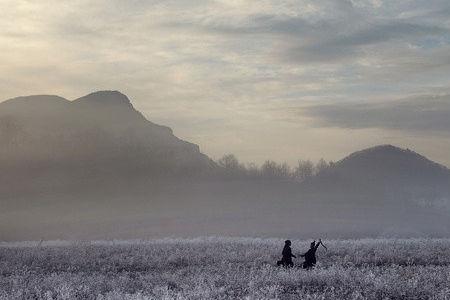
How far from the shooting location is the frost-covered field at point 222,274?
14898 millimetres

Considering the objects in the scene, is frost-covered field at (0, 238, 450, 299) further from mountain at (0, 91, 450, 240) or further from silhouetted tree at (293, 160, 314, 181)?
silhouetted tree at (293, 160, 314, 181)

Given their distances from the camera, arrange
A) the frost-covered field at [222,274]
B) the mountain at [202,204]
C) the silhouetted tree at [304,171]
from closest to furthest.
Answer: the frost-covered field at [222,274]
the mountain at [202,204]
the silhouetted tree at [304,171]

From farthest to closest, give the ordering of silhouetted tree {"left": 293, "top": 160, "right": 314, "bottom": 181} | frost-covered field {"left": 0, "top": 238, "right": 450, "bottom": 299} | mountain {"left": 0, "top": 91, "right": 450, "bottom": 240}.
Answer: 1. silhouetted tree {"left": 293, "top": 160, "right": 314, "bottom": 181}
2. mountain {"left": 0, "top": 91, "right": 450, "bottom": 240}
3. frost-covered field {"left": 0, "top": 238, "right": 450, "bottom": 299}

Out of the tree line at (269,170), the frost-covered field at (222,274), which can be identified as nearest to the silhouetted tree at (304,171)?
the tree line at (269,170)

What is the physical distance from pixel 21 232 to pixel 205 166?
3496 inches

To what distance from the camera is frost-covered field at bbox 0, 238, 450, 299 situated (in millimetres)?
14898

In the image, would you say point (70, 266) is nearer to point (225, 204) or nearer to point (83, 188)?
point (225, 204)

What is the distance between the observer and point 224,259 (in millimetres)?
24297

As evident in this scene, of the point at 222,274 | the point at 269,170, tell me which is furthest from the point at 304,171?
the point at 222,274

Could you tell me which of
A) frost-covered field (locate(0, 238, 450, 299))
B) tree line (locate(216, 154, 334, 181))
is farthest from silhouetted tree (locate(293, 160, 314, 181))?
frost-covered field (locate(0, 238, 450, 299))

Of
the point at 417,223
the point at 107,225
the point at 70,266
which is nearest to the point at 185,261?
the point at 70,266

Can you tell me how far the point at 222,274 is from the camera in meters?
18.9

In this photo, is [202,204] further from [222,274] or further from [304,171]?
[222,274]

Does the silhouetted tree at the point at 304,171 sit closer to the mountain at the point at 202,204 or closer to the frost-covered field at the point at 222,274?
the mountain at the point at 202,204
